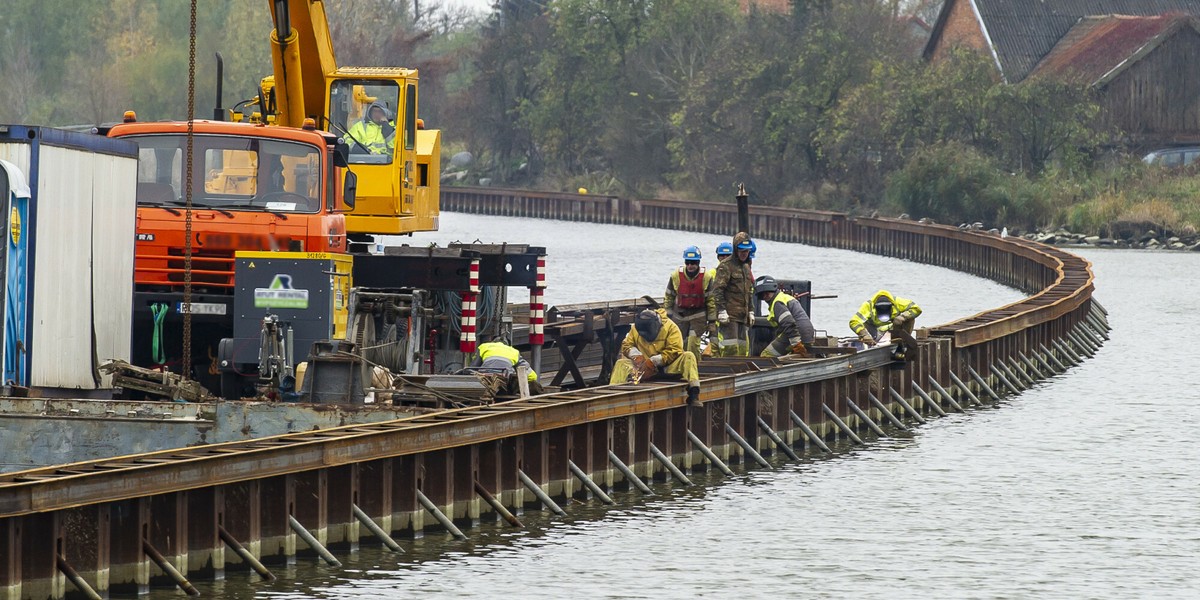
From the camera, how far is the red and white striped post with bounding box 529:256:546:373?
28.2m

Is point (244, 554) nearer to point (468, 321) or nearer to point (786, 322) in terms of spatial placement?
point (468, 321)

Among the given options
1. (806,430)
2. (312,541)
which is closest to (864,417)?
(806,430)

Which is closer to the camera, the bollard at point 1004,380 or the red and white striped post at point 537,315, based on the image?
the red and white striped post at point 537,315

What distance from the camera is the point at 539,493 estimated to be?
21.3m

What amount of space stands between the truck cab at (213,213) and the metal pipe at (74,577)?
7725 millimetres

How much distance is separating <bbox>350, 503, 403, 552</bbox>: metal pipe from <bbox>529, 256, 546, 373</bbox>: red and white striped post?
9139mm

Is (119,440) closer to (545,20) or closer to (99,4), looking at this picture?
(545,20)

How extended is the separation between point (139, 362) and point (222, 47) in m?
105

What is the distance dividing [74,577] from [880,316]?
17366 mm

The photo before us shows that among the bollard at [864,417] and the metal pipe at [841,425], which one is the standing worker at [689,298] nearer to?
the metal pipe at [841,425]

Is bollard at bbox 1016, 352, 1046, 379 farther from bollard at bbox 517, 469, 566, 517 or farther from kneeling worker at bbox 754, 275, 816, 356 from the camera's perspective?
bollard at bbox 517, 469, 566, 517

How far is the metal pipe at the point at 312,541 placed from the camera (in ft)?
59.7

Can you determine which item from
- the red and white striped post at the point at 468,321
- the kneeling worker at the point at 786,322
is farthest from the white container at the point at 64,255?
the kneeling worker at the point at 786,322

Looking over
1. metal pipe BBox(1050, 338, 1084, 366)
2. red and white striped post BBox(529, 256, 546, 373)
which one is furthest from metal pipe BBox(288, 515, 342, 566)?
metal pipe BBox(1050, 338, 1084, 366)
